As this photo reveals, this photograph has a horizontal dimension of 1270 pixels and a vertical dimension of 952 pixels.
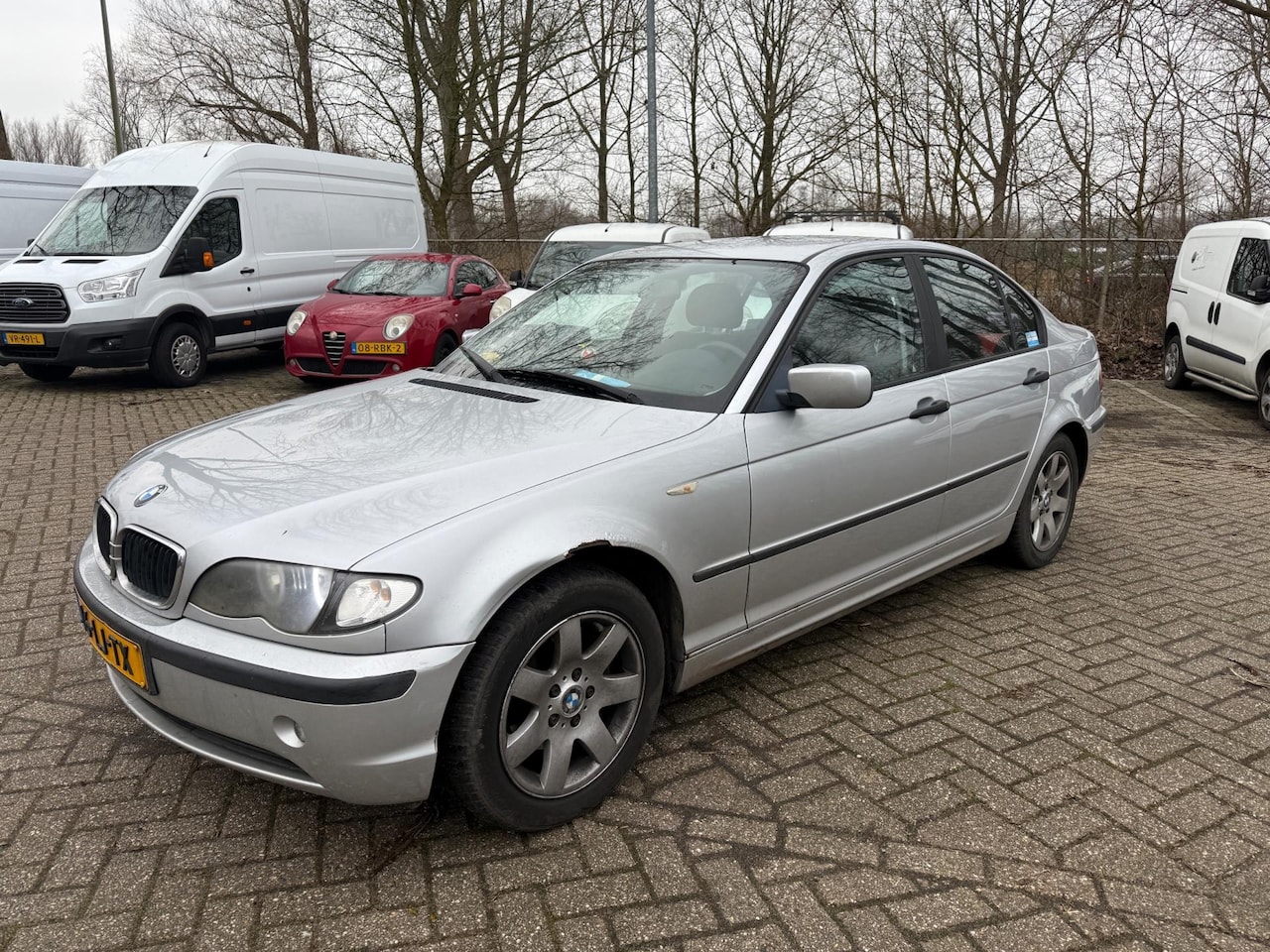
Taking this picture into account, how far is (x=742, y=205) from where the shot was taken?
23.7 metres

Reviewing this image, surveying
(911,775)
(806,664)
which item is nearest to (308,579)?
(911,775)

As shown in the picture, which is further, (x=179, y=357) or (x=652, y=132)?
(x=652, y=132)

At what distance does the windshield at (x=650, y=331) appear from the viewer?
131 inches

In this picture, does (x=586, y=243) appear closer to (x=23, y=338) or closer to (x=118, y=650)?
(x=23, y=338)

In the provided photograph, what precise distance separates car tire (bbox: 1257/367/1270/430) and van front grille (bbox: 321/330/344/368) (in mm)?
8897

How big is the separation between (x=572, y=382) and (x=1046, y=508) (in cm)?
277

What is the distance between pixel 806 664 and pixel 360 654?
6.72 ft

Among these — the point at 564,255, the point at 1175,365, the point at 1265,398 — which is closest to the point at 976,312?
the point at 1265,398

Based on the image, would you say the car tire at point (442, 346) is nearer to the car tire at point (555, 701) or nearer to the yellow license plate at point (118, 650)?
the yellow license plate at point (118, 650)

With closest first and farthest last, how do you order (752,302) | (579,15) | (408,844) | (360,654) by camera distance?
(360,654), (408,844), (752,302), (579,15)

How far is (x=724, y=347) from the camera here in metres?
3.41

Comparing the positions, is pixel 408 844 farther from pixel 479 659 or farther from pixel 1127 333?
pixel 1127 333

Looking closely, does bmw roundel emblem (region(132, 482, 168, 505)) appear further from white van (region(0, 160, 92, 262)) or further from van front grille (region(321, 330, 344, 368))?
white van (region(0, 160, 92, 262))

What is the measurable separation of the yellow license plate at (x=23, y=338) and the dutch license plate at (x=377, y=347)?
3286mm
